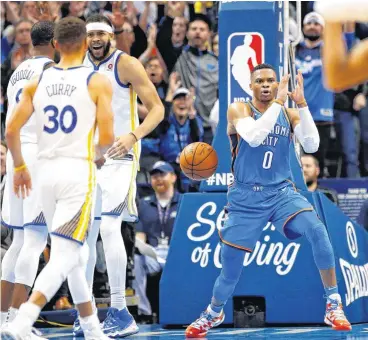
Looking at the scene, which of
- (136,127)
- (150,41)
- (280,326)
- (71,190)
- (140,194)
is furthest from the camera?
(150,41)

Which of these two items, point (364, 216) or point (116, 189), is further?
point (364, 216)

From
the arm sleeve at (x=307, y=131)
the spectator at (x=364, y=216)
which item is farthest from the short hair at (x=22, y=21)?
the arm sleeve at (x=307, y=131)

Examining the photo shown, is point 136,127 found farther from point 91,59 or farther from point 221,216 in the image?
point 221,216

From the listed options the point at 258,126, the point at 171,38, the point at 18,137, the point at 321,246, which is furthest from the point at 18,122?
the point at 171,38

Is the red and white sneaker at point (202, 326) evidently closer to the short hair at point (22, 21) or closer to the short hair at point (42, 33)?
the short hair at point (42, 33)

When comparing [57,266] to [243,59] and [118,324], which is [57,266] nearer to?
[118,324]

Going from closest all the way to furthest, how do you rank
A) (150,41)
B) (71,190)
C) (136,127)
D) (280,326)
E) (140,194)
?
(71,190)
(136,127)
(280,326)
(140,194)
(150,41)

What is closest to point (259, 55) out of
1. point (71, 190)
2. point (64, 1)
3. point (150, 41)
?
point (71, 190)

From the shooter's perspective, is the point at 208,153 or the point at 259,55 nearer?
the point at 208,153

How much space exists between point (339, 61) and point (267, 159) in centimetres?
428

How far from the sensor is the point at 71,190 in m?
6.66

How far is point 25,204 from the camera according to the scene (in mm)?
7465

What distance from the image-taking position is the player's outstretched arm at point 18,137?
6.80m

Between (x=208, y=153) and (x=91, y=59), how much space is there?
1.28 meters
